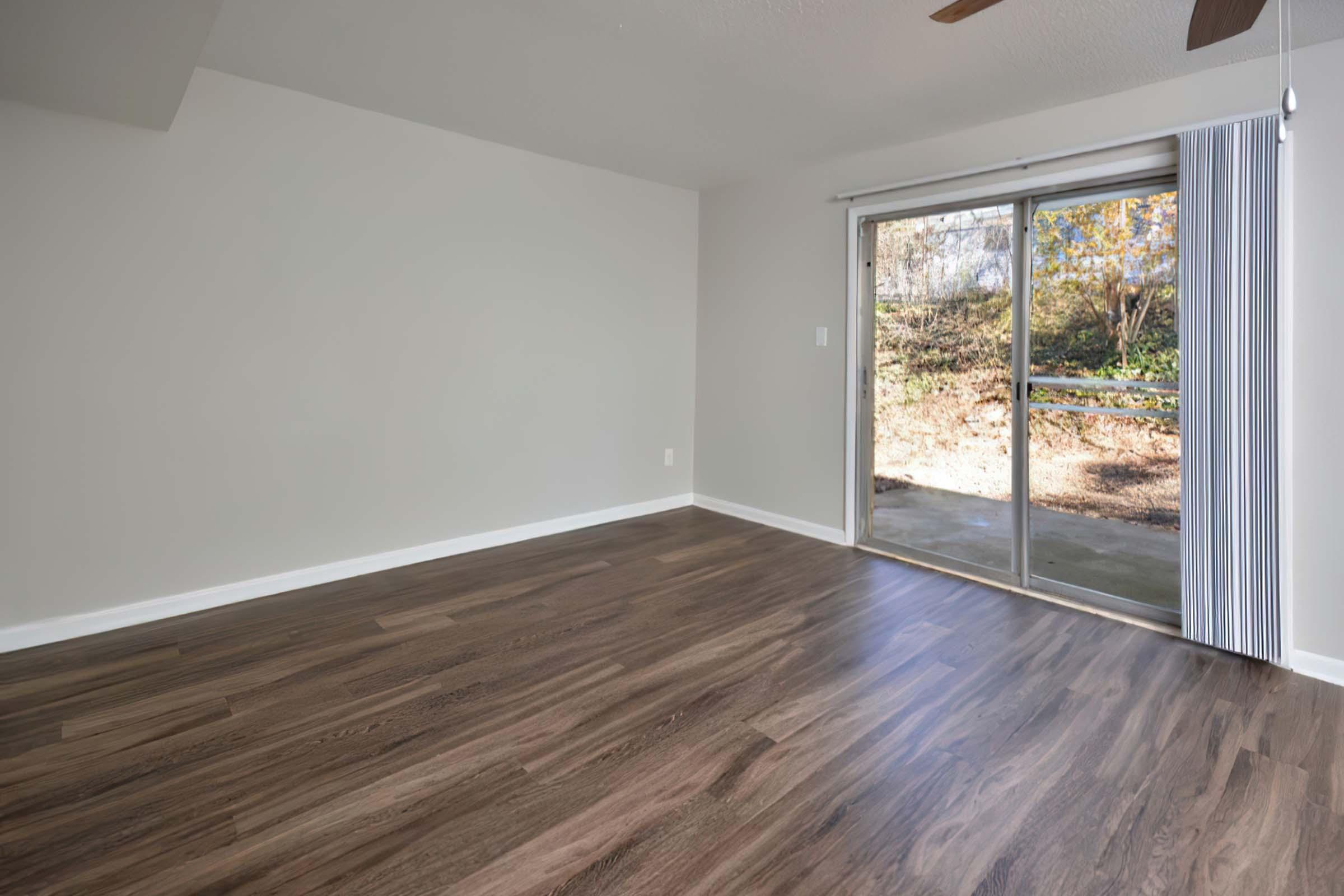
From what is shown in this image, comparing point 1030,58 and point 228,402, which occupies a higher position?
point 1030,58

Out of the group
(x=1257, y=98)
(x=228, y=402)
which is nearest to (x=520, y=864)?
(x=228, y=402)

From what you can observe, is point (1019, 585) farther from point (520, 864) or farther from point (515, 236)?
point (515, 236)

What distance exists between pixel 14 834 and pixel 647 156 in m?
4.19

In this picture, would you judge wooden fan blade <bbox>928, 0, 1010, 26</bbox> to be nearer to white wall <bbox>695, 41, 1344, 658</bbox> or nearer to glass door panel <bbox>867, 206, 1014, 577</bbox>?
white wall <bbox>695, 41, 1344, 658</bbox>

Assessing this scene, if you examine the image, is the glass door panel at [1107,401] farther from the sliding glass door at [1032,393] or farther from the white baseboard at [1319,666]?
the white baseboard at [1319,666]

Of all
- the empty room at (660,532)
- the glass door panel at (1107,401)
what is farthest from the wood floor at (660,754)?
the glass door panel at (1107,401)

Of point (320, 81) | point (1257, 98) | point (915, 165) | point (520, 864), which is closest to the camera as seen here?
point (520, 864)

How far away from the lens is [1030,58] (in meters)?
2.83

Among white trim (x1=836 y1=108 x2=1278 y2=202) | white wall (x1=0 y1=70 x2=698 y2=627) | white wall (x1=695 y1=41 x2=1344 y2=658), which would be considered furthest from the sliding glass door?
white wall (x1=0 y1=70 x2=698 y2=627)

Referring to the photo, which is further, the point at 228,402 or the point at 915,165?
the point at 915,165

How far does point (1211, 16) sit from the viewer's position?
5.69 feet

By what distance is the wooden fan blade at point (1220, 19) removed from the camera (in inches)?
65.5

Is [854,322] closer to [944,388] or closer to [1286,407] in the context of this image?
[944,388]

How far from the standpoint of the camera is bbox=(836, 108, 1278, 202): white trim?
2.83 m
